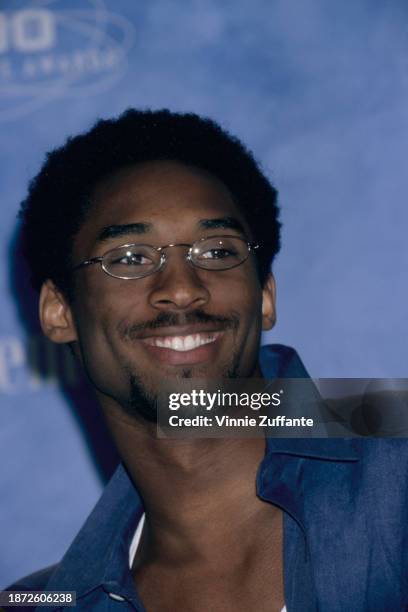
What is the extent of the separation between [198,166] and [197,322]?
0.43 metres

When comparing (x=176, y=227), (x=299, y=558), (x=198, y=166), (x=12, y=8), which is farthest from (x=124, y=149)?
(x=299, y=558)

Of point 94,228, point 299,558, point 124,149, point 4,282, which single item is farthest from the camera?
point 4,282

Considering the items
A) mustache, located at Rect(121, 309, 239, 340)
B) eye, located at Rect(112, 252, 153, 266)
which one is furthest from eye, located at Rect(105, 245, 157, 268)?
mustache, located at Rect(121, 309, 239, 340)

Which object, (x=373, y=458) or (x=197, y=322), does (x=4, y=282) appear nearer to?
(x=197, y=322)

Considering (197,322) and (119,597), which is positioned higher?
(197,322)

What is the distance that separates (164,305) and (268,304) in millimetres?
394

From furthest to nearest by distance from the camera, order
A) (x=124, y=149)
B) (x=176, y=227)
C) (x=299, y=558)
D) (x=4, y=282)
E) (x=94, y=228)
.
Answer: (x=4, y=282) < (x=124, y=149) < (x=94, y=228) < (x=176, y=227) < (x=299, y=558)

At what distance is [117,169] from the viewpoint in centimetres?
173

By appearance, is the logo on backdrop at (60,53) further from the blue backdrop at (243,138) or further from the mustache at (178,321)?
the mustache at (178,321)

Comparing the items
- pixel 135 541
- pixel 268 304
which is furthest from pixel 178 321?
pixel 135 541

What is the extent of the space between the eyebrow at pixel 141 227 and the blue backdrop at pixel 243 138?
1.62 feet

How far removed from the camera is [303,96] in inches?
82.8

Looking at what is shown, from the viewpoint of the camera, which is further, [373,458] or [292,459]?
[292,459]

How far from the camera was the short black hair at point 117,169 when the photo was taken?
1.75 metres
